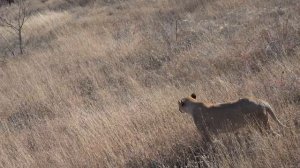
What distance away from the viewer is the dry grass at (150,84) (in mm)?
4859

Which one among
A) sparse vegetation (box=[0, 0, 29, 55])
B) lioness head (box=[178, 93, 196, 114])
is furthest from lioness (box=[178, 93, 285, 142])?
sparse vegetation (box=[0, 0, 29, 55])

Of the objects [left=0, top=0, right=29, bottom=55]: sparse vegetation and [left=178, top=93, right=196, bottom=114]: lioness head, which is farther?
[left=0, top=0, right=29, bottom=55]: sparse vegetation

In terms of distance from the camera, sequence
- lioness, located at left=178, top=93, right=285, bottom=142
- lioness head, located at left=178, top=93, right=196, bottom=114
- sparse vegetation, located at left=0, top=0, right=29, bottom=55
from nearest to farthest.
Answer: lioness, located at left=178, top=93, right=285, bottom=142 → lioness head, located at left=178, top=93, right=196, bottom=114 → sparse vegetation, located at left=0, top=0, right=29, bottom=55

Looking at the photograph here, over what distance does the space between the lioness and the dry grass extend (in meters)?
0.13

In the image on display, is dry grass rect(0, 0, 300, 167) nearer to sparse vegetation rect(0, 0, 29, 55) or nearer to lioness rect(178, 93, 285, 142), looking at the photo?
lioness rect(178, 93, 285, 142)

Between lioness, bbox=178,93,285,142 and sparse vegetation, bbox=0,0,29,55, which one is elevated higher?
lioness, bbox=178,93,285,142

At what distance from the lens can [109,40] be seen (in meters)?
11.4

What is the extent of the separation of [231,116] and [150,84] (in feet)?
12.0

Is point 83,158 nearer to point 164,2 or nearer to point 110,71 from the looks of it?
point 110,71

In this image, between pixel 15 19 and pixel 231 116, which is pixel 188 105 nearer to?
pixel 231 116

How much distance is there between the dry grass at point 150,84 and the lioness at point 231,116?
5.3 inches

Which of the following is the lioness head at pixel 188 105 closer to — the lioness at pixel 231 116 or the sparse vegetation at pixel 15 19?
the lioness at pixel 231 116

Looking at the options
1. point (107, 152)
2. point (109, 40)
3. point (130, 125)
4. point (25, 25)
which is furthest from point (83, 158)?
point (25, 25)

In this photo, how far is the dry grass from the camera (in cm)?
486
